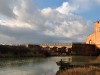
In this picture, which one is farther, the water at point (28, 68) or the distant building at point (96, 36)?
the distant building at point (96, 36)

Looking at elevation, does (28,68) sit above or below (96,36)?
below

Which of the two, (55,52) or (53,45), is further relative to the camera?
(53,45)

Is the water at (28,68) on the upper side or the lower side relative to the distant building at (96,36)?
lower

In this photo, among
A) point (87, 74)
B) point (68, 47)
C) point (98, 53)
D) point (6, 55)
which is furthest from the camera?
point (68, 47)

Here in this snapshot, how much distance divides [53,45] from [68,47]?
233 inches

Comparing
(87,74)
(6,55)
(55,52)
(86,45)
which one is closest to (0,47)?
(6,55)

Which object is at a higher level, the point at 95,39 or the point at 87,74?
the point at 95,39

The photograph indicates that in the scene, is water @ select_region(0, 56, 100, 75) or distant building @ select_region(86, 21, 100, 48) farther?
distant building @ select_region(86, 21, 100, 48)

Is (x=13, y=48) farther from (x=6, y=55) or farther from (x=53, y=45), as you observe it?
(x=53, y=45)

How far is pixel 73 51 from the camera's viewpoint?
82.8 metres

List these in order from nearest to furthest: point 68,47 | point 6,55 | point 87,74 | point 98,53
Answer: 1. point 87,74
2. point 6,55
3. point 98,53
4. point 68,47

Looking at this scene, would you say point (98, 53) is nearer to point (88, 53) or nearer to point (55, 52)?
point (88, 53)

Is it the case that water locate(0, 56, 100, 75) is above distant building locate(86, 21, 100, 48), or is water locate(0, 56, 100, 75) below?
below

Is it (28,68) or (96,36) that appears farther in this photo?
(96,36)
